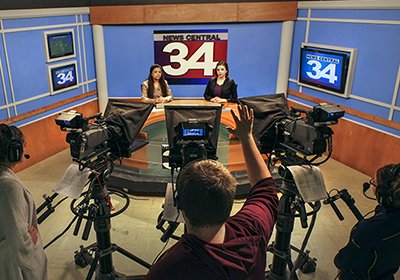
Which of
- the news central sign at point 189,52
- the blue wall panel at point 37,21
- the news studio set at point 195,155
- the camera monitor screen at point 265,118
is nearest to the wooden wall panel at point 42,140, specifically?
the news studio set at point 195,155

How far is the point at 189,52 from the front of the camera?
18.7 feet

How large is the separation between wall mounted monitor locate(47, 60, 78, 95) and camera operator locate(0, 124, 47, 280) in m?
3.35

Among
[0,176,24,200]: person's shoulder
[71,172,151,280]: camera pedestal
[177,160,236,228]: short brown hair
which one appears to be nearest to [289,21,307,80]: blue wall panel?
[71,172,151,280]: camera pedestal

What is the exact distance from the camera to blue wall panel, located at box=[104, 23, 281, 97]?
5625 mm

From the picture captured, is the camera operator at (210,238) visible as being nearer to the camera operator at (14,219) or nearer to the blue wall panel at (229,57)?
the camera operator at (14,219)

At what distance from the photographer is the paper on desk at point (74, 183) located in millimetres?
2057

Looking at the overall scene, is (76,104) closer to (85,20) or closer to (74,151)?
(85,20)

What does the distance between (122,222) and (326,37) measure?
377cm

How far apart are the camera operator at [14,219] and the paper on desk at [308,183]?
1.49m

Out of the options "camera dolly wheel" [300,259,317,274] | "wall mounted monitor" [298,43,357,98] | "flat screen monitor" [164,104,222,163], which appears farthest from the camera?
"wall mounted monitor" [298,43,357,98]


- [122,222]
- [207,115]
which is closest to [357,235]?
[207,115]

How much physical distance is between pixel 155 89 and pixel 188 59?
1.23 m

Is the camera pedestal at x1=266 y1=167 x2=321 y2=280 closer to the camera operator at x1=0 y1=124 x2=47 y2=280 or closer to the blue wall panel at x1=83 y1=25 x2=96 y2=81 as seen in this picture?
the camera operator at x1=0 y1=124 x2=47 y2=280

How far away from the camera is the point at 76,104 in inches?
215
